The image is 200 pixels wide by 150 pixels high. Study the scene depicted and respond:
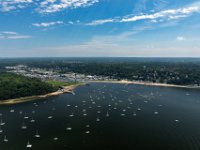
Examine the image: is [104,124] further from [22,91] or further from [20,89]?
[20,89]

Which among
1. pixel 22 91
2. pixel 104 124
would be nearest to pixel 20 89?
pixel 22 91

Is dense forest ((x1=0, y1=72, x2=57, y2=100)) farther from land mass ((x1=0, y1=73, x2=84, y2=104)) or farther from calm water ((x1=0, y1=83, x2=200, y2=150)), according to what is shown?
calm water ((x1=0, y1=83, x2=200, y2=150))

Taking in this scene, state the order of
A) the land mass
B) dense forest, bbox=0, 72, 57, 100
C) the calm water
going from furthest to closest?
dense forest, bbox=0, 72, 57, 100
the land mass
the calm water

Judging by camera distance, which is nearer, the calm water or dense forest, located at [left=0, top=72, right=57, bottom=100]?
the calm water

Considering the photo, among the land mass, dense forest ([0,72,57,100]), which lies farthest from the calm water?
dense forest ([0,72,57,100])

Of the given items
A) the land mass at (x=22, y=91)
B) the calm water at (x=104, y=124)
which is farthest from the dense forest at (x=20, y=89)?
the calm water at (x=104, y=124)

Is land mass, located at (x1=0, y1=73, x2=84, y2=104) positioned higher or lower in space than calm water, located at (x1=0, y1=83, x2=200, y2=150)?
higher

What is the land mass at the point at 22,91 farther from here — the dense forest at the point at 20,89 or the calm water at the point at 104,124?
the calm water at the point at 104,124

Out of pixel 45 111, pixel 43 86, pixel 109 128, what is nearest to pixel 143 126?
pixel 109 128

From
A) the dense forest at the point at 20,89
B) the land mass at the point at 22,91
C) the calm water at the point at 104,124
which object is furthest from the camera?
the dense forest at the point at 20,89
